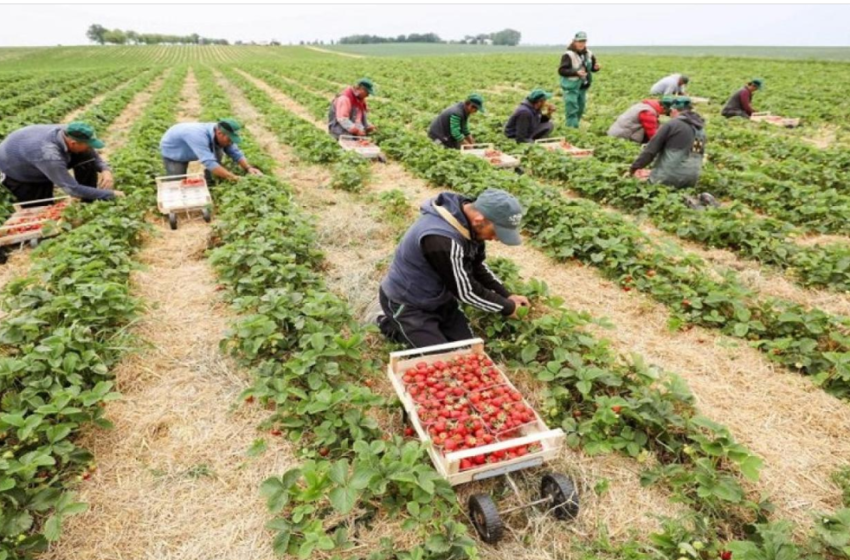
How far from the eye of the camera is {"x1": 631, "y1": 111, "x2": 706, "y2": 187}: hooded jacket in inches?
267

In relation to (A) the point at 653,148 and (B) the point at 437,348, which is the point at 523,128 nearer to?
(A) the point at 653,148

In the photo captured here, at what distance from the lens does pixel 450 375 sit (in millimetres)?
3357

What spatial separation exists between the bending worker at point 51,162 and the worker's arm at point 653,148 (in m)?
6.92

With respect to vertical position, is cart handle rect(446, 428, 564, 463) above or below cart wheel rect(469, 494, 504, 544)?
above

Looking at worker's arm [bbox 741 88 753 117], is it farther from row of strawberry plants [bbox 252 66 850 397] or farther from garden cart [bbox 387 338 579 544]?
garden cart [bbox 387 338 579 544]

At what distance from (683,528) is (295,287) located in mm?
3493

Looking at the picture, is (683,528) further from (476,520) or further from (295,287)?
(295,287)

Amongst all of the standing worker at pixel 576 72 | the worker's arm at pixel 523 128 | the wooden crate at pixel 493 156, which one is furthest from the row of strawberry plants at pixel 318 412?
the standing worker at pixel 576 72

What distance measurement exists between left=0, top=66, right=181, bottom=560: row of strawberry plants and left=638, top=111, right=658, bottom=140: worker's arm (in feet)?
27.9

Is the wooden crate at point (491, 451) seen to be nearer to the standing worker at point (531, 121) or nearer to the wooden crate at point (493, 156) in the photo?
the wooden crate at point (493, 156)

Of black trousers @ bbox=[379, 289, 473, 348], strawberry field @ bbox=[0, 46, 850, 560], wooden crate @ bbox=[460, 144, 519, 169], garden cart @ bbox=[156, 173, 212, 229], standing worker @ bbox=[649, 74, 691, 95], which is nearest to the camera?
strawberry field @ bbox=[0, 46, 850, 560]

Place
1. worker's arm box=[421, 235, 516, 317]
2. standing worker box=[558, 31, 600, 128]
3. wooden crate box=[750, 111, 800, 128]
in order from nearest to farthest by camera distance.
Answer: worker's arm box=[421, 235, 516, 317]
standing worker box=[558, 31, 600, 128]
wooden crate box=[750, 111, 800, 128]

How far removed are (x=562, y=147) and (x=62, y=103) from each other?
16.6m

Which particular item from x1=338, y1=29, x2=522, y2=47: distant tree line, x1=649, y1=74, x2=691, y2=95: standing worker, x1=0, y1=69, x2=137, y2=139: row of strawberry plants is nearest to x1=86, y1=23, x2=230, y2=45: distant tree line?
x1=338, y1=29, x2=522, y2=47: distant tree line
